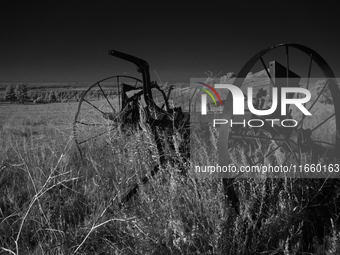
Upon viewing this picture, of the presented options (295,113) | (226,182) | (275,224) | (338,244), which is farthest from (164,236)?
(295,113)

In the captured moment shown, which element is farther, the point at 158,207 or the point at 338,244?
the point at 158,207

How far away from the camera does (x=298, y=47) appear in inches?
103

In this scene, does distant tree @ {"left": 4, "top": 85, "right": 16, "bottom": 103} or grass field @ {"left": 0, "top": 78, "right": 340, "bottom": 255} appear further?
distant tree @ {"left": 4, "top": 85, "right": 16, "bottom": 103}

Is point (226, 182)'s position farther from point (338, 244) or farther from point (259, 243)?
point (338, 244)

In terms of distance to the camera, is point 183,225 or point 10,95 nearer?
point 183,225

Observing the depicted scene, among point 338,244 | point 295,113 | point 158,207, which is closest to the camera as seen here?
point 338,244

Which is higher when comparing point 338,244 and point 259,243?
point 338,244

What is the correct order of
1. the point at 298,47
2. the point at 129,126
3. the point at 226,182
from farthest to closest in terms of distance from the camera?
the point at 129,126 → the point at 298,47 → the point at 226,182

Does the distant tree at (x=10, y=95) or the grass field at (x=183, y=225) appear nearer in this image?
the grass field at (x=183, y=225)

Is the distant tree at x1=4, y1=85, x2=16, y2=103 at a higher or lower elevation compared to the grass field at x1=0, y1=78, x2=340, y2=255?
higher

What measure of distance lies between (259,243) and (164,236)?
857mm

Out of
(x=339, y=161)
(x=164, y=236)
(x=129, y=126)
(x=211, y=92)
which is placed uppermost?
(x=211, y=92)

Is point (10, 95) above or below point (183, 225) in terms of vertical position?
above

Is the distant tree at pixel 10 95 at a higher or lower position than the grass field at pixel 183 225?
higher
